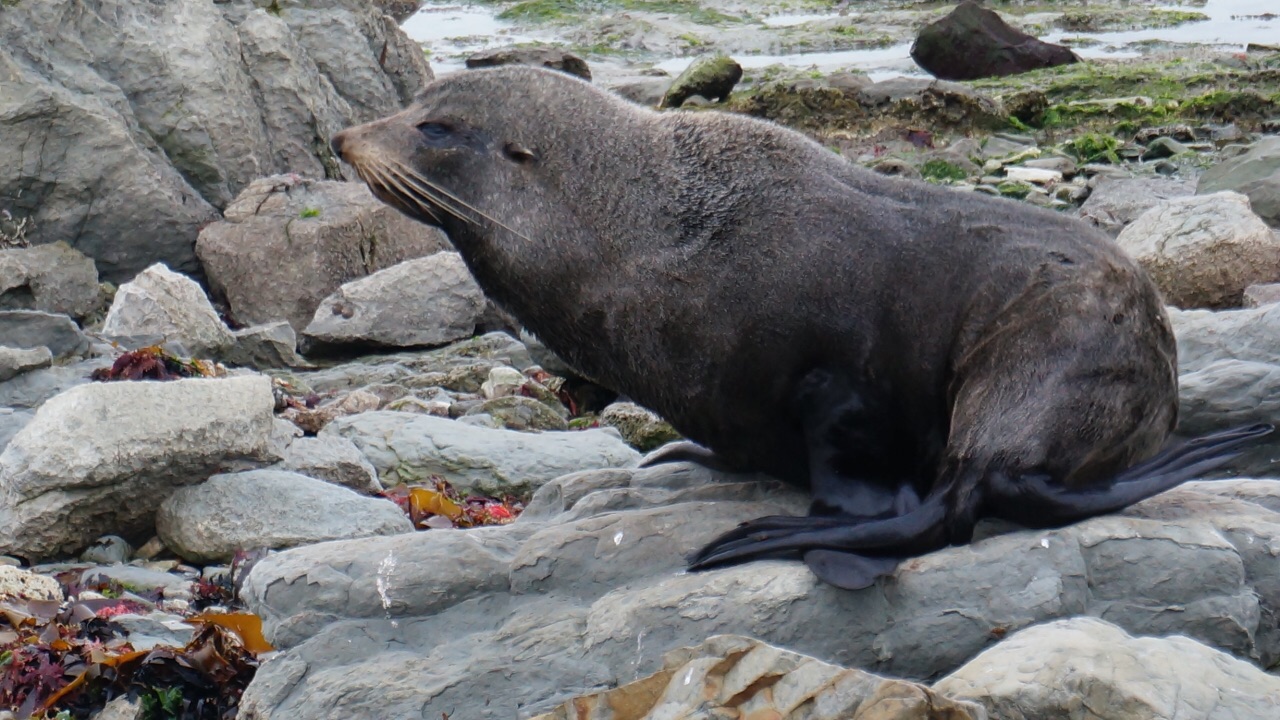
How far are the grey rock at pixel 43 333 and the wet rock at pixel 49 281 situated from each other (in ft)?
4.50

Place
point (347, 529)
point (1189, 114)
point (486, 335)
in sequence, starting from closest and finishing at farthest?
point (347, 529) < point (486, 335) < point (1189, 114)

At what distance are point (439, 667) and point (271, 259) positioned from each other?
9.39 m

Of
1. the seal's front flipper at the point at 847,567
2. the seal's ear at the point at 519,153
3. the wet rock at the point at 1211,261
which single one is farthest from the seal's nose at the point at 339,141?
the wet rock at the point at 1211,261

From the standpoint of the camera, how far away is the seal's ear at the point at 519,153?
6.02 meters

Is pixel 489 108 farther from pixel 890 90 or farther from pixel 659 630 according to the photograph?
pixel 890 90

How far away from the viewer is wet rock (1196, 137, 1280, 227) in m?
14.7

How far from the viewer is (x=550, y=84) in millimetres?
6250

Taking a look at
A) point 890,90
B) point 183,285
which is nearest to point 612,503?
point 183,285

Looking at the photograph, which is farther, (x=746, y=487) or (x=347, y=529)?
(x=347, y=529)

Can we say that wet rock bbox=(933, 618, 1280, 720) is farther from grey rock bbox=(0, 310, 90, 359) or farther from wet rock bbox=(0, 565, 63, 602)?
grey rock bbox=(0, 310, 90, 359)

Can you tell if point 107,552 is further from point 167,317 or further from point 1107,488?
point 167,317

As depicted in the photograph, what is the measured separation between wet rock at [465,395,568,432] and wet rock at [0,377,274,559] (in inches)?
114

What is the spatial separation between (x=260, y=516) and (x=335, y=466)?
41.2 inches

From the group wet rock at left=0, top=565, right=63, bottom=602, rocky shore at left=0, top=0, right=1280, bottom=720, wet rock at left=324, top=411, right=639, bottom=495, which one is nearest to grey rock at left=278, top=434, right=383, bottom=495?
rocky shore at left=0, top=0, right=1280, bottom=720
